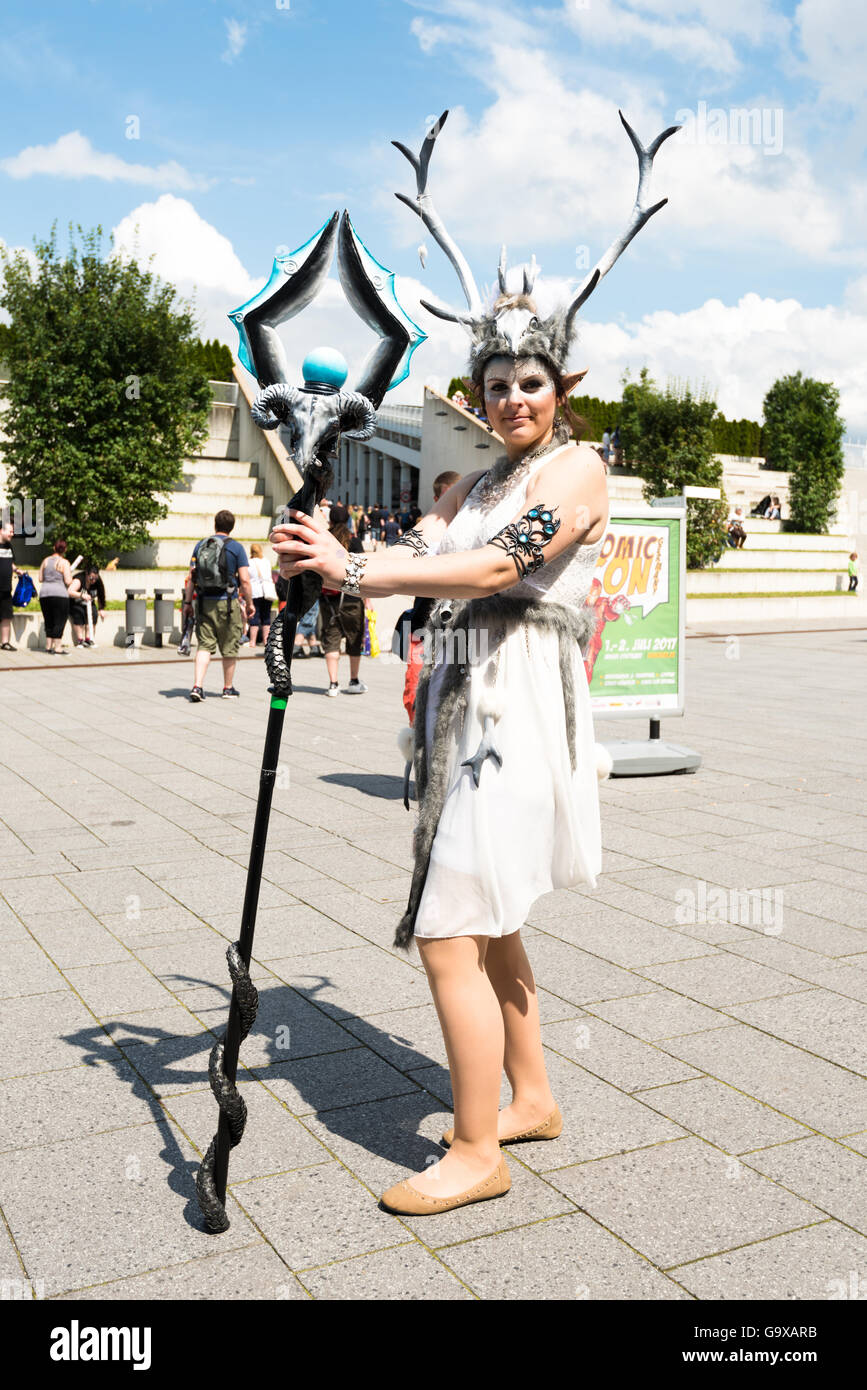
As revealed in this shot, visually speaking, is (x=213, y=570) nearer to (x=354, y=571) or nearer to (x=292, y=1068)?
(x=292, y=1068)

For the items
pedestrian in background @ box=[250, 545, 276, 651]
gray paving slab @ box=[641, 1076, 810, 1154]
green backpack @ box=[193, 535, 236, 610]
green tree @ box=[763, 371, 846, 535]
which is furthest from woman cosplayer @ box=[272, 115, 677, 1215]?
green tree @ box=[763, 371, 846, 535]

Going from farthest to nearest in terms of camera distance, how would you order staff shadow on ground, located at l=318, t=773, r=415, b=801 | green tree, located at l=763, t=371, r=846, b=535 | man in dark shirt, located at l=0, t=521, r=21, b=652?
green tree, located at l=763, t=371, r=846, b=535, man in dark shirt, located at l=0, t=521, r=21, b=652, staff shadow on ground, located at l=318, t=773, r=415, b=801

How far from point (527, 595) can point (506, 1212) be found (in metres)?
1.42

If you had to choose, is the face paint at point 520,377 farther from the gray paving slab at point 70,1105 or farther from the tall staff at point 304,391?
the gray paving slab at point 70,1105

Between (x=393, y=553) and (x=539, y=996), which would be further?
(x=539, y=996)

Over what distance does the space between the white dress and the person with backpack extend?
8.94 m

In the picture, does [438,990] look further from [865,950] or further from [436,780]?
[865,950]

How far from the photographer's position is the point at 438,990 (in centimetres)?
272

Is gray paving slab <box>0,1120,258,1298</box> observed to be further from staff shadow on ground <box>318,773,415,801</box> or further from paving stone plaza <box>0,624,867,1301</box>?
staff shadow on ground <box>318,773,415,801</box>

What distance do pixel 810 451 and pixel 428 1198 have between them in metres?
40.5

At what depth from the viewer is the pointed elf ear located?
9.41 feet

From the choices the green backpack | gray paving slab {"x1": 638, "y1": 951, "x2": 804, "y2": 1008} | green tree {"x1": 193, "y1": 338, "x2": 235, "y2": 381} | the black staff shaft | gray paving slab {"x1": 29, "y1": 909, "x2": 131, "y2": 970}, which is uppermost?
green tree {"x1": 193, "y1": 338, "x2": 235, "y2": 381}

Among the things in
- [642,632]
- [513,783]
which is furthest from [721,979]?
[642,632]
